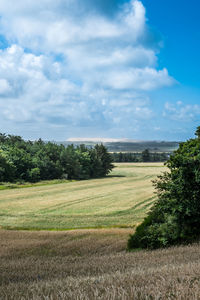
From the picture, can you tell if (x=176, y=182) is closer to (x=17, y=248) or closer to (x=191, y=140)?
(x=191, y=140)

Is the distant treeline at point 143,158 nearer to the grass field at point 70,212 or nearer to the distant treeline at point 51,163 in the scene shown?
the distant treeline at point 51,163

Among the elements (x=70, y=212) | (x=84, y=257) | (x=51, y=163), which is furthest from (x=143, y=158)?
(x=84, y=257)

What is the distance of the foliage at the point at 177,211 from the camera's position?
15.1 m

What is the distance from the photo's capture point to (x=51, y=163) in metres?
95.5

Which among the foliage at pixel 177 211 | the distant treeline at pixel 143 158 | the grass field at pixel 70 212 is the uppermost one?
the distant treeline at pixel 143 158

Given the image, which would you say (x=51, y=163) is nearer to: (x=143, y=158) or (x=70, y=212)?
(x=70, y=212)

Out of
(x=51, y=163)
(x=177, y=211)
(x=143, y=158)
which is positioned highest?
(x=143, y=158)

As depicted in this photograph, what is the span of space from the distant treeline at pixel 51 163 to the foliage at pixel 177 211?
223 feet

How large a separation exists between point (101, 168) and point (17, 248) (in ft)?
307

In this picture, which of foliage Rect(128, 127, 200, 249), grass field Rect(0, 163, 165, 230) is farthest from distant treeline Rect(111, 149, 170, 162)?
foliage Rect(128, 127, 200, 249)

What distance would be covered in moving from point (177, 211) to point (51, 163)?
8263cm

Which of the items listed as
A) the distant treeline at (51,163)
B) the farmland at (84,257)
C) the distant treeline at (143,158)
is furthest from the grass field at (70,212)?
the distant treeline at (143,158)

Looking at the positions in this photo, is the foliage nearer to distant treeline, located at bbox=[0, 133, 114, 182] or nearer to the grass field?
the grass field

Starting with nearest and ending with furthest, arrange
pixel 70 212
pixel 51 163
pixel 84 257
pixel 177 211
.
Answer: pixel 84 257, pixel 177 211, pixel 70 212, pixel 51 163
